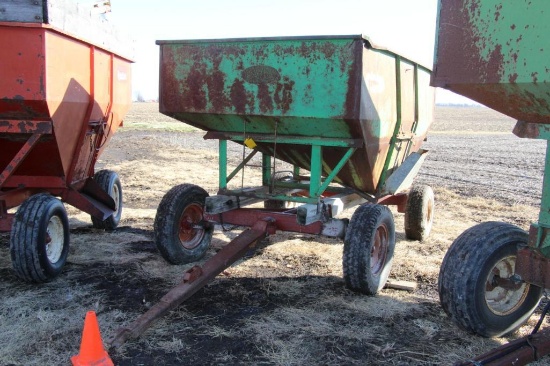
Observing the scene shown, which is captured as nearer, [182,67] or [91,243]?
[182,67]

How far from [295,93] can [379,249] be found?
67.7 inches

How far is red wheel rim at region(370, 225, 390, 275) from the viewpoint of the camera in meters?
5.29

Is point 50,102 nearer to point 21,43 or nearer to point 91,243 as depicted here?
point 21,43

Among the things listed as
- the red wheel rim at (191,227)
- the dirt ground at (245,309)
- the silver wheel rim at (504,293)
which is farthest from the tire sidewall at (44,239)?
the silver wheel rim at (504,293)

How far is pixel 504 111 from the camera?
4.00 meters

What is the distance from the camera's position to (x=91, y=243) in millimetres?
6629

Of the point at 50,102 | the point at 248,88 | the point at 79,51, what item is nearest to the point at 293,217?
the point at 248,88

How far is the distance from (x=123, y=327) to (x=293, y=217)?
196 cm

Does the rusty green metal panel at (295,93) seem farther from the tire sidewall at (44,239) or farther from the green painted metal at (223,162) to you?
the tire sidewall at (44,239)

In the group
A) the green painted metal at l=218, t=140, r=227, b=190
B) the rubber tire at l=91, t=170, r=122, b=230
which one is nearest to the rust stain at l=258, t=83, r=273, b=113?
the green painted metal at l=218, t=140, r=227, b=190

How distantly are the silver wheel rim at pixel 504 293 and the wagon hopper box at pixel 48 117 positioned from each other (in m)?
3.81

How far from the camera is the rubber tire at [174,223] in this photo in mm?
5648

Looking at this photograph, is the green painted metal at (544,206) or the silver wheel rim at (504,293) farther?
the silver wheel rim at (504,293)

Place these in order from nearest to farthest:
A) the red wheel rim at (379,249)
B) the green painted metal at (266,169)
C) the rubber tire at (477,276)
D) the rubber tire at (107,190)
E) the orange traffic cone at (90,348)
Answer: the orange traffic cone at (90,348) < the rubber tire at (477,276) < the red wheel rim at (379,249) < the green painted metal at (266,169) < the rubber tire at (107,190)
